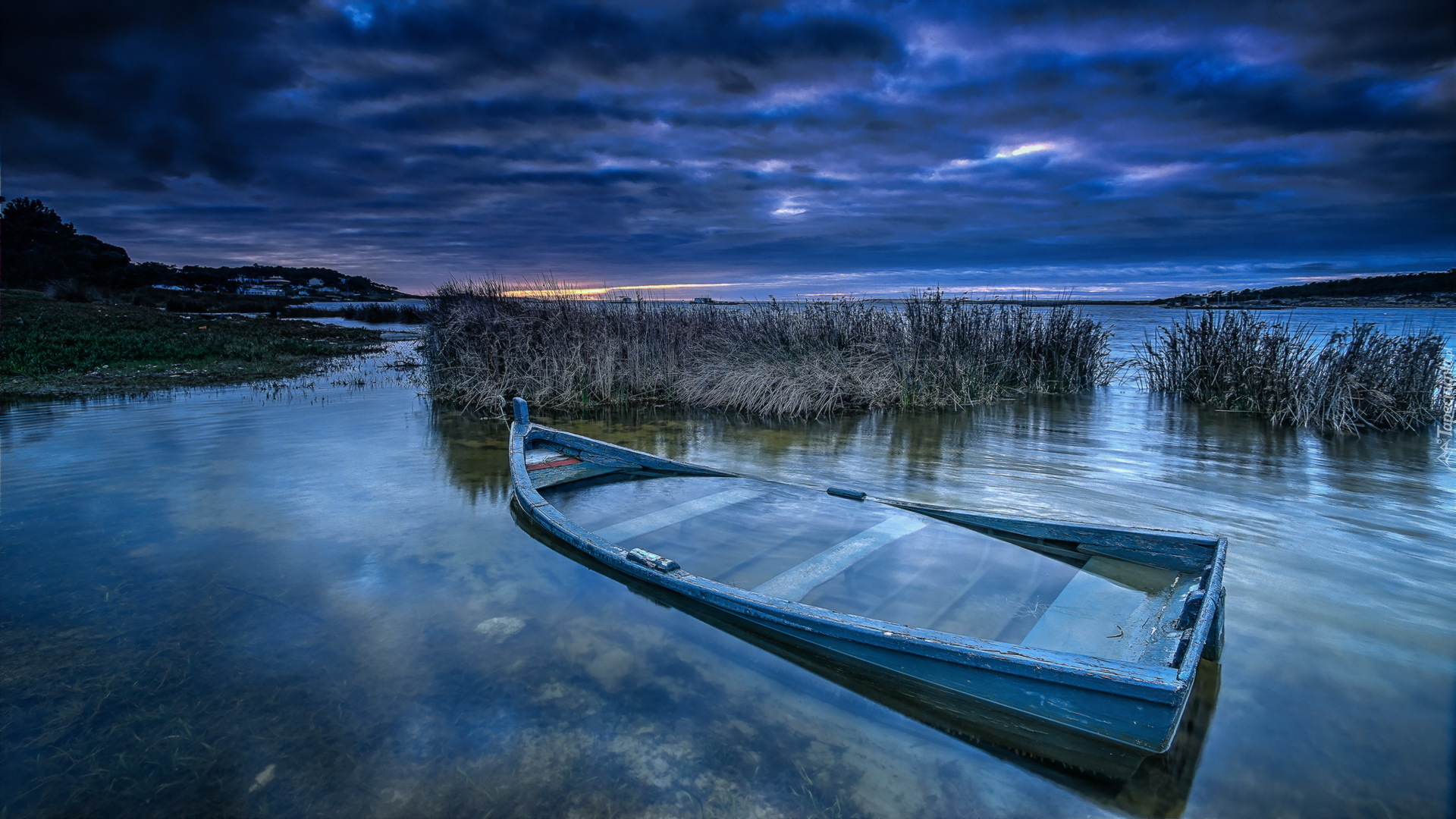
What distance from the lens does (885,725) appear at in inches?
122

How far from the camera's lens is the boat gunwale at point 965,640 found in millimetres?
2430

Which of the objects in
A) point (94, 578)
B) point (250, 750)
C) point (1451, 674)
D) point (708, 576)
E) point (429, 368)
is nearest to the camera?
point (250, 750)

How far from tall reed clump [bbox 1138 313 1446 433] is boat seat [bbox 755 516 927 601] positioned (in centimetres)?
943

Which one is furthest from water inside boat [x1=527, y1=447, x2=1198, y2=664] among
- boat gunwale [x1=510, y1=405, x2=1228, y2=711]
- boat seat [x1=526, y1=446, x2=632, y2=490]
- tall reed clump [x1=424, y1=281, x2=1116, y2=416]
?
tall reed clump [x1=424, y1=281, x2=1116, y2=416]

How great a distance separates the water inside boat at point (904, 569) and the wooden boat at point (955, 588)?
0.04 feet

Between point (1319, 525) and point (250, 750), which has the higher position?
point (1319, 525)

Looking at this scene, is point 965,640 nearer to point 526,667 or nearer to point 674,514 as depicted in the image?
point 526,667

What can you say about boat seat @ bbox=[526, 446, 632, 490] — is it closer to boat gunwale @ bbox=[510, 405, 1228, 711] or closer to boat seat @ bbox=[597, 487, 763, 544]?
boat seat @ bbox=[597, 487, 763, 544]

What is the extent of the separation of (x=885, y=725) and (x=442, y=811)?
78.0 inches

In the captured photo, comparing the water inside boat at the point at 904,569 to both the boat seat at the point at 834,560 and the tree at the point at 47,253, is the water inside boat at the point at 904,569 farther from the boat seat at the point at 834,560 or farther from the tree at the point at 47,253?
the tree at the point at 47,253

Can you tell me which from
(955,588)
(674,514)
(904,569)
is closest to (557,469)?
(674,514)

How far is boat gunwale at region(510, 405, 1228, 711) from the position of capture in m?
2.43

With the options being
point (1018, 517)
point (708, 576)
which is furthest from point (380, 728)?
point (1018, 517)

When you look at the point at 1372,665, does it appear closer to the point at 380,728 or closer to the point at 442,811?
the point at 442,811
